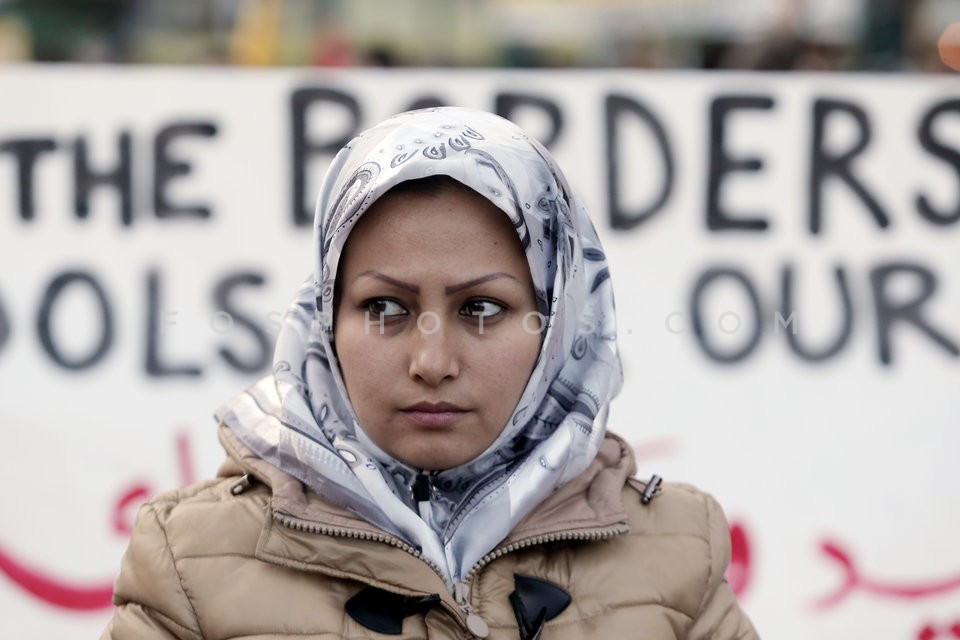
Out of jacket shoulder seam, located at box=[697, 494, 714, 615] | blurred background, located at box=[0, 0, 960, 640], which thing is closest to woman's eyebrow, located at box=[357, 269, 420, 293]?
jacket shoulder seam, located at box=[697, 494, 714, 615]

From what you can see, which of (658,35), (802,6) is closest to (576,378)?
(802,6)

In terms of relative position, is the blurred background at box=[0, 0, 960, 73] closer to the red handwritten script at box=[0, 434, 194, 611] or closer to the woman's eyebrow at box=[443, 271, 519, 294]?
the red handwritten script at box=[0, 434, 194, 611]

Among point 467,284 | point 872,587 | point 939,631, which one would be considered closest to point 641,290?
point 872,587

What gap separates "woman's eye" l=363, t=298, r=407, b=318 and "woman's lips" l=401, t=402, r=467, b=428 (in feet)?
0.39

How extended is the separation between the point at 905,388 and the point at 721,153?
2.15 feet

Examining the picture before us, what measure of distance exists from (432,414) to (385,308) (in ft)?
0.48

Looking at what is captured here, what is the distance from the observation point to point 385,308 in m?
1.50

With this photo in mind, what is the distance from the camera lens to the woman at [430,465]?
57.4 inches

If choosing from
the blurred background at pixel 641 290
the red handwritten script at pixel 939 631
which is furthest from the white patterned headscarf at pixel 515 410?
the red handwritten script at pixel 939 631

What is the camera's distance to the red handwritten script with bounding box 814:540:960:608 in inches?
95.2

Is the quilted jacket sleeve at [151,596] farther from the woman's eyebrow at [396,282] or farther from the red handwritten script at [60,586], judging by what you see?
the red handwritten script at [60,586]

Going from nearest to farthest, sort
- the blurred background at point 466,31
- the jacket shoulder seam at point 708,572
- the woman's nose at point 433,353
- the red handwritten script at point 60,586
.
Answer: the woman's nose at point 433,353 → the jacket shoulder seam at point 708,572 → the red handwritten script at point 60,586 → the blurred background at point 466,31

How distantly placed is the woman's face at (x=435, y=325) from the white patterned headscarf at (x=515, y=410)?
1.2 inches

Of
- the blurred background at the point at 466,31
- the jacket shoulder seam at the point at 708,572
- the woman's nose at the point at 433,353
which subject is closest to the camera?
the woman's nose at the point at 433,353
